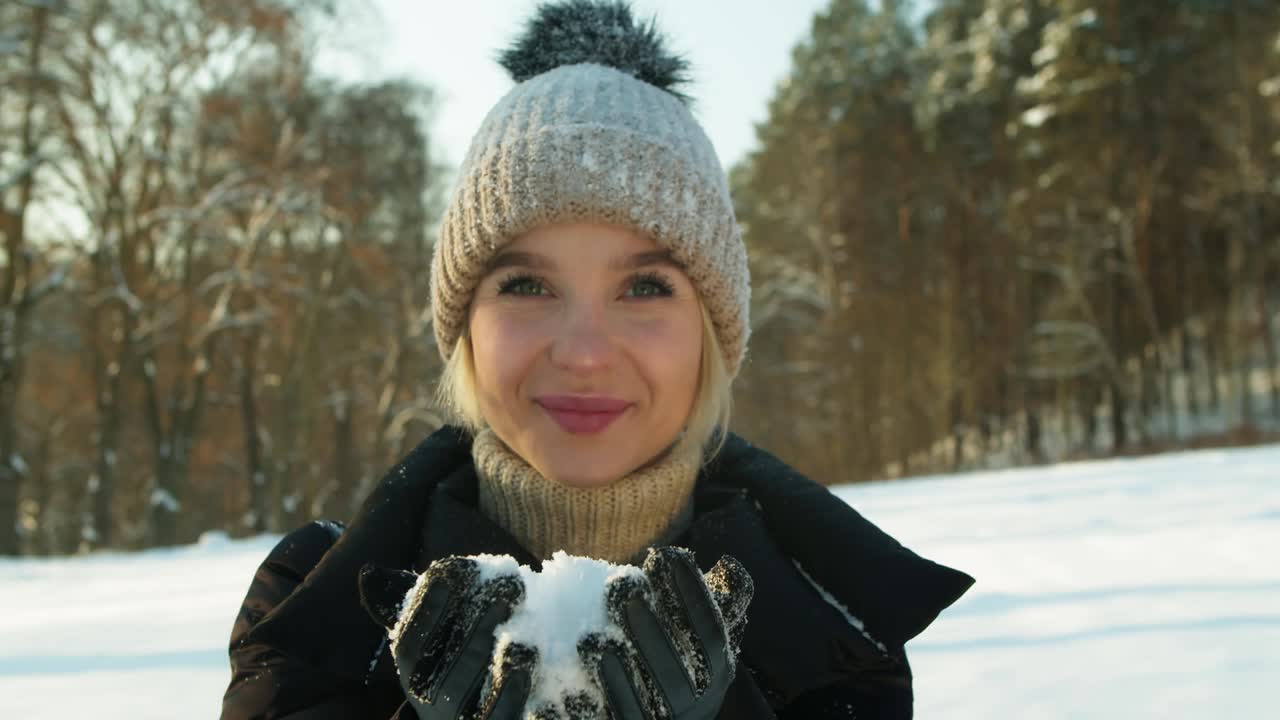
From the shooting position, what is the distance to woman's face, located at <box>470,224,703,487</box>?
4.52ft

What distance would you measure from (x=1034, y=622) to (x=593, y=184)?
226cm

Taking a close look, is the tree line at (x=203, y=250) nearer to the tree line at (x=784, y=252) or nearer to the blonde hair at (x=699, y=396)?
the tree line at (x=784, y=252)

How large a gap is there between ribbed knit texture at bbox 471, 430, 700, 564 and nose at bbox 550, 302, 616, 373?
222 mm

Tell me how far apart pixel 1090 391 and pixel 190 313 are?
20989 millimetres

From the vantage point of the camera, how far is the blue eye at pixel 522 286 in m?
1.45

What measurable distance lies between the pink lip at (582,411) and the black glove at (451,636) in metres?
0.47

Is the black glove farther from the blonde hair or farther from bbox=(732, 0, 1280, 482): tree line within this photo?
bbox=(732, 0, 1280, 482): tree line

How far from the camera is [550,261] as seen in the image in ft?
4.68

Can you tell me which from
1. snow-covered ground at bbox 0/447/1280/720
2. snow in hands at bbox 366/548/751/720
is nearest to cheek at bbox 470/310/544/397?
snow in hands at bbox 366/548/751/720

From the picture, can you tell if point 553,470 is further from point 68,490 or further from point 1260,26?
point 68,490

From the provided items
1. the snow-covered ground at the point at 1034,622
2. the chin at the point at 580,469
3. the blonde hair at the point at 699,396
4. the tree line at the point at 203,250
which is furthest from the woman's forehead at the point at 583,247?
the tree line at the point at 203,250

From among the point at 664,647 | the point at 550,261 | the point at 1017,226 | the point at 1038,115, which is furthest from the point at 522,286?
the point at 1017,226

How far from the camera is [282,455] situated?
1745 cm

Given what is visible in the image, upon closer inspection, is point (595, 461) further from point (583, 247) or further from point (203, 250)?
point (203, 250)
